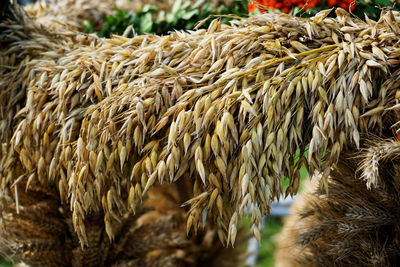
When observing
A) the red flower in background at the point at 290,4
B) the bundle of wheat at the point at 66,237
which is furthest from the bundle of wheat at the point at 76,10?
the red flower in background at the point at 290,4

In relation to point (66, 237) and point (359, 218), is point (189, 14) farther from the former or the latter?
point (359, 218)

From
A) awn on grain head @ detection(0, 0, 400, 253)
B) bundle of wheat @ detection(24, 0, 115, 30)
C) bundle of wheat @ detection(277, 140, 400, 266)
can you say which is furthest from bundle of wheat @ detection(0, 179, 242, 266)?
bundle of wheat @ detection(24, 0, 115, 30)

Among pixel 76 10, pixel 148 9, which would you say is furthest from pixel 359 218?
pixel 76 10

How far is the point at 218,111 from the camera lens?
113cm

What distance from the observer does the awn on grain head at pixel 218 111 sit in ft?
3.67

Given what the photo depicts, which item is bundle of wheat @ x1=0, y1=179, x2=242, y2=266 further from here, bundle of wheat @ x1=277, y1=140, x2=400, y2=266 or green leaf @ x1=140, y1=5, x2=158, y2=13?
green leaf @ x1=140, y1=5, x2=158, y2=13

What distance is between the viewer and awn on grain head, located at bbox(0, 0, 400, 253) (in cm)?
112

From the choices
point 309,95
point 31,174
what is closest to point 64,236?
point 31,174

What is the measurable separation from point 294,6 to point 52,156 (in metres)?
0.91

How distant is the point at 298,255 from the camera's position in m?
1.60

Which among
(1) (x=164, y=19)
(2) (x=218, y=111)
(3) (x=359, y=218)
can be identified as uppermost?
(1) (x=164, y=19)

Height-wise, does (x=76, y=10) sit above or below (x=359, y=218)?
above

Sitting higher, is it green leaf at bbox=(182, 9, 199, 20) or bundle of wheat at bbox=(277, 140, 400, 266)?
green leaf at bbox=(182, 9, 199, 20)

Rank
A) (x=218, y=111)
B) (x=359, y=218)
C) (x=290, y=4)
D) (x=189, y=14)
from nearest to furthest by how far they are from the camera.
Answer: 1. (x=218, y=111)
2. (x=359, y=218)
3. (x=290, y=4)
4. (x=189, y=14)
